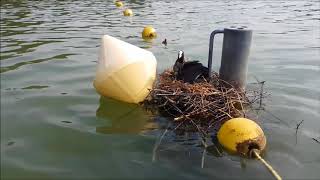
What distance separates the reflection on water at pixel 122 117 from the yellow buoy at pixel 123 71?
256mm

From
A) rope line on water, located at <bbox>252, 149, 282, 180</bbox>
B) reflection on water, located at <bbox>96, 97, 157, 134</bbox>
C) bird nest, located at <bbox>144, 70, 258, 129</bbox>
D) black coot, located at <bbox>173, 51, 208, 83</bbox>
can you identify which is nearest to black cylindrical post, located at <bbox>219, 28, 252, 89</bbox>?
bird nest, located at <bbox>144, 70, 258, 129</bbox>

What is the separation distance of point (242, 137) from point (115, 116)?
2.52 metres

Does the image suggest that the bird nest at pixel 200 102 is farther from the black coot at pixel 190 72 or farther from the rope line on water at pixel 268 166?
the rope line on water at pixel 268 166

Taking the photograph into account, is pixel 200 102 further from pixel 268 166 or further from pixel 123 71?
pixel 268 166

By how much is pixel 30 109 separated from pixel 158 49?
20.8 feet

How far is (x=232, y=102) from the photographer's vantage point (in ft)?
21.8

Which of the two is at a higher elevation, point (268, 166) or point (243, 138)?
point (243, 138)

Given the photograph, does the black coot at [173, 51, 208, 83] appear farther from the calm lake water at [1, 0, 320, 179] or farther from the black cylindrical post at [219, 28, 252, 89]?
the calm lake water at [1, 0, 320, 179]

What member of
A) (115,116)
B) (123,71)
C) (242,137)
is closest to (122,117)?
(115,116)

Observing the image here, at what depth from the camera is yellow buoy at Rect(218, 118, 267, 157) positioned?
5.53m

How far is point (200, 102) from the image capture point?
21.1ft

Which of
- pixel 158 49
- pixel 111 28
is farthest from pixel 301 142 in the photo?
pixel 111 28

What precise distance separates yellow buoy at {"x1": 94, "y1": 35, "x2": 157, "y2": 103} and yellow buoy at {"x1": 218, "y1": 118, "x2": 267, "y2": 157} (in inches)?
76.7

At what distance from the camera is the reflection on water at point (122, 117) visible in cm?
666
